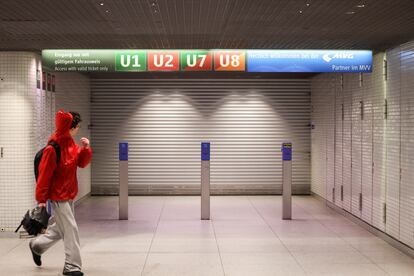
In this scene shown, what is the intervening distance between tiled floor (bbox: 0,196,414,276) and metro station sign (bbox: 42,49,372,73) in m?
2.46

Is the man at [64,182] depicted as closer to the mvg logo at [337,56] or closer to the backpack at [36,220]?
the backpack at [36,220]

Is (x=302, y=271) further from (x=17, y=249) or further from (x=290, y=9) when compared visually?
(x=17, y=249)

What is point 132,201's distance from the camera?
11.6m

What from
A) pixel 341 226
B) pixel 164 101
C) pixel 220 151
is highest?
pixel 164 101

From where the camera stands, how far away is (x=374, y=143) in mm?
8070

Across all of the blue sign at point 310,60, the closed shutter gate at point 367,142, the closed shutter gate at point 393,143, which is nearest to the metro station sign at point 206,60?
the blue sign at point 310,60

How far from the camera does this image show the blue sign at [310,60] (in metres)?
7.70

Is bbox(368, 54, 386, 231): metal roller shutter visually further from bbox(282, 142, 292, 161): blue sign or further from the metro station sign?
bbox(282, 142, 292, 161): blue sign

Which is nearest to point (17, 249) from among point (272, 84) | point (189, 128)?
point (189, 128)

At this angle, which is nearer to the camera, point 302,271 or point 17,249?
point 302,271

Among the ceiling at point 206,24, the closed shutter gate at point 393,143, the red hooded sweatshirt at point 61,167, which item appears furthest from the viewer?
the closed shutter gate at point 393,143

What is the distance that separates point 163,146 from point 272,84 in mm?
2934

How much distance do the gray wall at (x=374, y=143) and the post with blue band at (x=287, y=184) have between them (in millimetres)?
1014

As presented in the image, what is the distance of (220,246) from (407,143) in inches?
110
